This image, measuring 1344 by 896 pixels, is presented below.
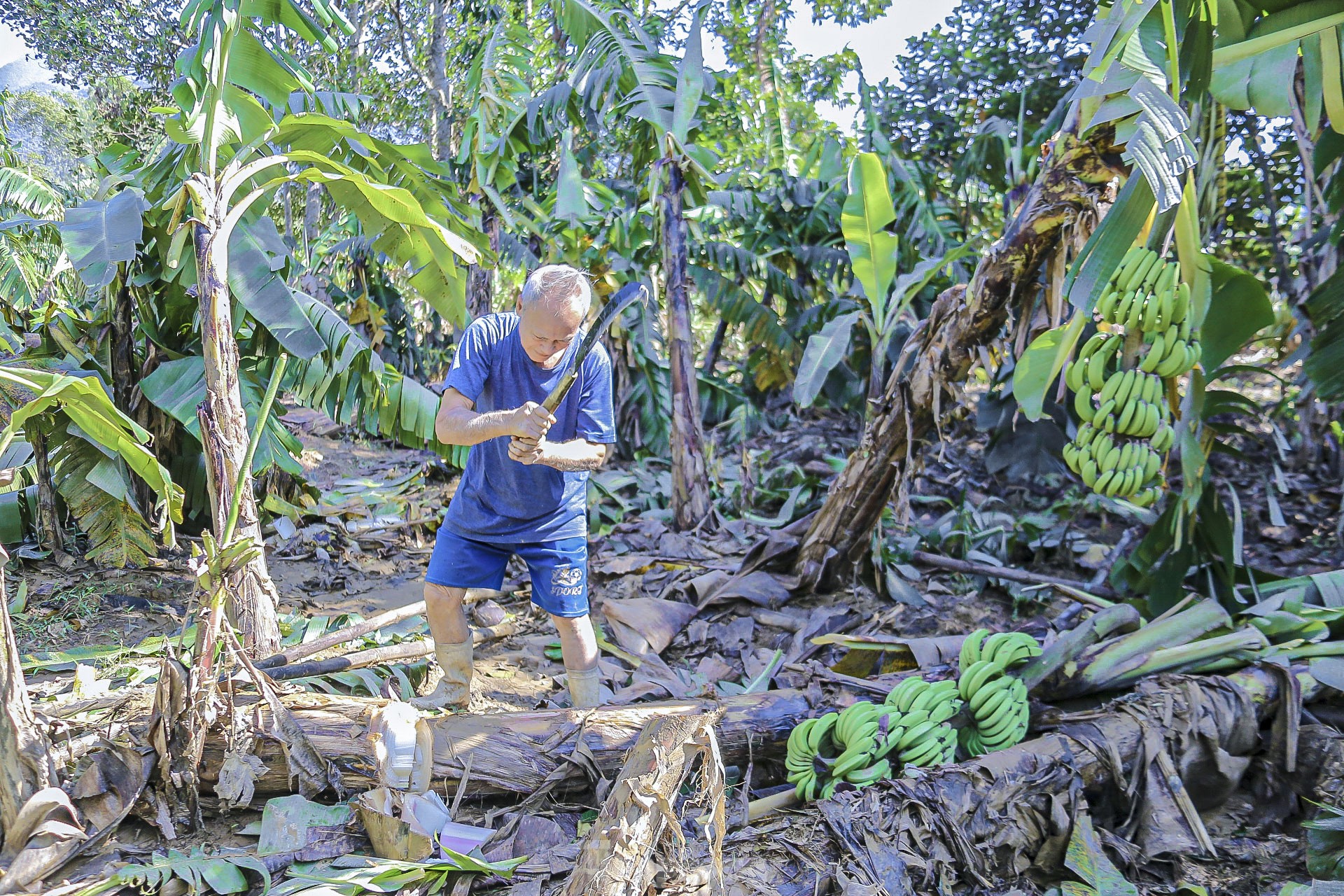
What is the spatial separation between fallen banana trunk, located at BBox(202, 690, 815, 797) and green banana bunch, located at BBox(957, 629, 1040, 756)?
64 cm

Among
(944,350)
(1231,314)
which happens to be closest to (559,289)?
(944,350)

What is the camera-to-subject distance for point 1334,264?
6.10 m

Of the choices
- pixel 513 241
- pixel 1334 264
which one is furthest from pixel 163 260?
pixel 1334 264

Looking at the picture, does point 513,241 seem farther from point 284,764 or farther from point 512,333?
point 284,764

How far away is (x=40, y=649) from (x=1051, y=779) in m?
4.14

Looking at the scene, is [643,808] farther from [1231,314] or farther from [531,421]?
[1231,314]

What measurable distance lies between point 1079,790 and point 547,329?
219 centimetres

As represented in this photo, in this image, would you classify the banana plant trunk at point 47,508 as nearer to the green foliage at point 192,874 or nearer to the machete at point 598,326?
the green foliage at point 192,874

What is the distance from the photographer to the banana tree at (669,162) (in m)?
5.76

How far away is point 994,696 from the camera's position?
8.96 ft

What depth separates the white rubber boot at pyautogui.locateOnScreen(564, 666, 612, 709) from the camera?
304 cm

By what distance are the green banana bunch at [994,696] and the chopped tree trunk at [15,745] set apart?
2.71m

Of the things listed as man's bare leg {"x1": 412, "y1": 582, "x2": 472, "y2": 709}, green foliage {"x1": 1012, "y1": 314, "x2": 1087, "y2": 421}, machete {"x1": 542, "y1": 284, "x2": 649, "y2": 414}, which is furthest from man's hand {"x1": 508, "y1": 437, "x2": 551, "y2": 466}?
green foliage {"x1": 1012, "y1": 314, "x2": 1087, "y2": 421}

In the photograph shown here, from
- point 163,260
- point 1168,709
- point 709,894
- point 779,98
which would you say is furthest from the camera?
point 779,98
